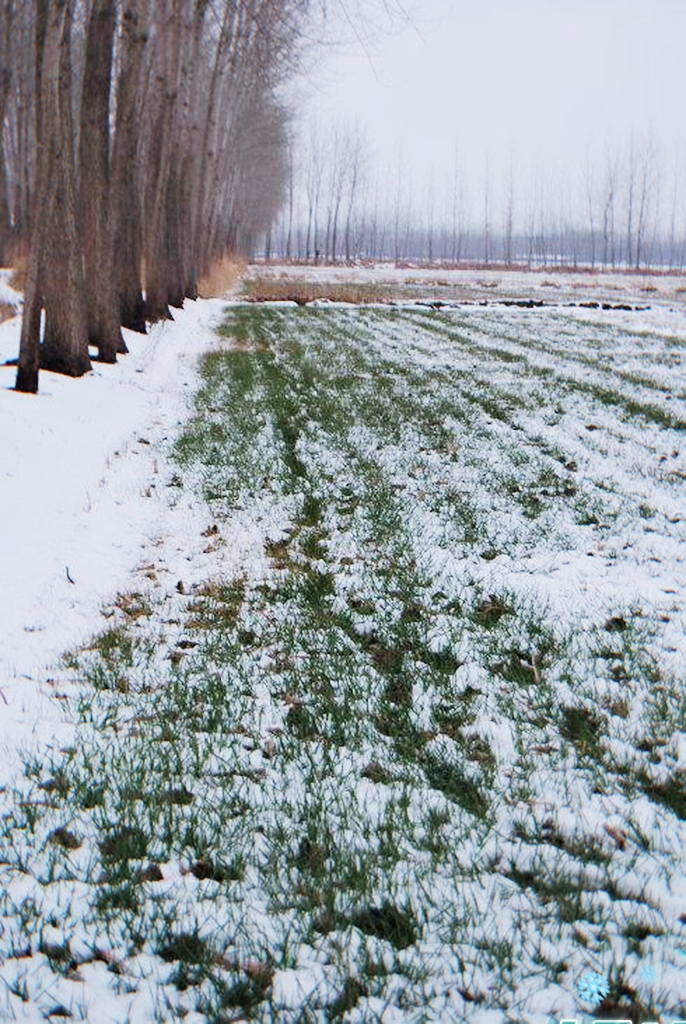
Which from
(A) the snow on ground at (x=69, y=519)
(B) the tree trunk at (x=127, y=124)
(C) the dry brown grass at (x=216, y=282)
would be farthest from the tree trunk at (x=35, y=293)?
(C) the dry brown grass at (x=216, y=282)

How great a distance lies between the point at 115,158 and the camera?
15.0 meters

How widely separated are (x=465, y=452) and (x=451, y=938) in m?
6.76

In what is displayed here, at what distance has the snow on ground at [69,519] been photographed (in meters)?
4.19

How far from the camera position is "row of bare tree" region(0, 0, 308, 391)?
10.8m

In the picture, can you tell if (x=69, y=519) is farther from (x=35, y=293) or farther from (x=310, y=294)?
(x=310, y=294)

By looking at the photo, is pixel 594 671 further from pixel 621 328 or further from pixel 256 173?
pixel 256 173

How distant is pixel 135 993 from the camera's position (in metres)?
2.26

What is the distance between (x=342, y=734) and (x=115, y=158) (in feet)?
45.9

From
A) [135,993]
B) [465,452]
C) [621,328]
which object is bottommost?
[135,993]

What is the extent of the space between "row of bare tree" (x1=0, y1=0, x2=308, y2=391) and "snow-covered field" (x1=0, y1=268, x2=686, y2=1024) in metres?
3.89

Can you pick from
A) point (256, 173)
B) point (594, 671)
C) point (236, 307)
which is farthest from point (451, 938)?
point (256, 173)

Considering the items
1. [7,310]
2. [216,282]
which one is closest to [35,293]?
[7,310]

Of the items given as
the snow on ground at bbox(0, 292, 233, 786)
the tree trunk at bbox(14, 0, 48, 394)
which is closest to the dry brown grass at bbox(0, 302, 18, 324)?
the snow on ground at bbox(0, 292, 233, 786)

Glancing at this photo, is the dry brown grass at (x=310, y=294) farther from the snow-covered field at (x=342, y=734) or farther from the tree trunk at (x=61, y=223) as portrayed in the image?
the snow-covered field at (x=342, y=734)
